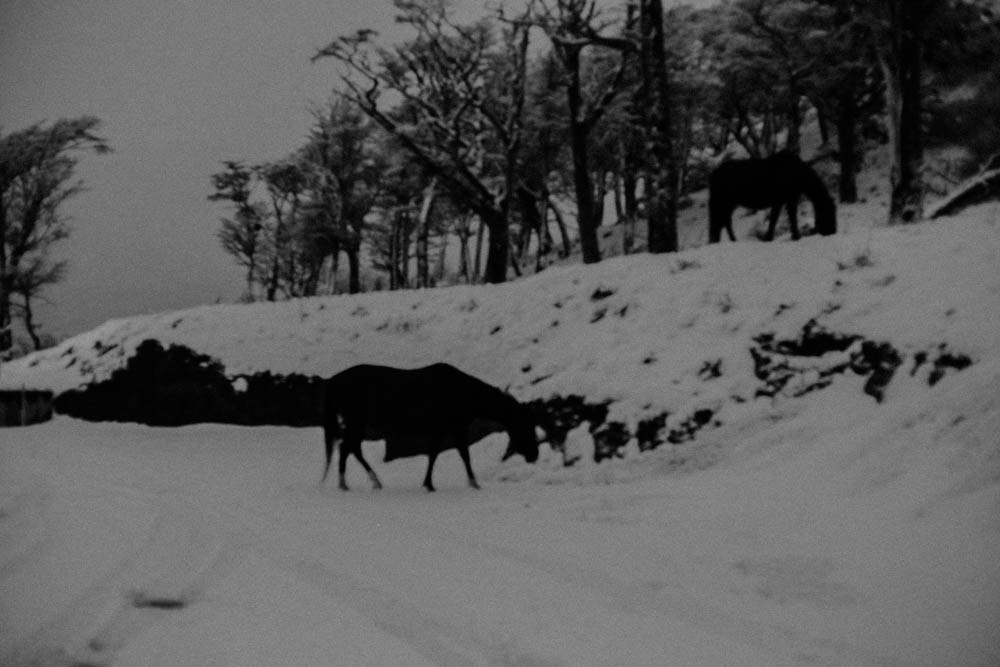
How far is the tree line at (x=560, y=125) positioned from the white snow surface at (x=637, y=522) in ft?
7.55

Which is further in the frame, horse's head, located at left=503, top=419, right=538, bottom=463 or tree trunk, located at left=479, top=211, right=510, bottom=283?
tree trunk, located at left=479, top=211, right=510, bottom=283

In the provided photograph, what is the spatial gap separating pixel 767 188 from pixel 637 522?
639 centimetres

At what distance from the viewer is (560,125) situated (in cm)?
2689

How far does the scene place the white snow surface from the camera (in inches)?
100

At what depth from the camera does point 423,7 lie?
1930 centimetres

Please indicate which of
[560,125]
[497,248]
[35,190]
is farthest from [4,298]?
[560,125]

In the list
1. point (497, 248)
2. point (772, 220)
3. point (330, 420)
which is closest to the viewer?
point (330, 420)

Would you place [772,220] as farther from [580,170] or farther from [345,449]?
[580,170]

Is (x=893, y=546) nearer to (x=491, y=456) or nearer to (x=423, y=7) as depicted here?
(x=491, y=456)

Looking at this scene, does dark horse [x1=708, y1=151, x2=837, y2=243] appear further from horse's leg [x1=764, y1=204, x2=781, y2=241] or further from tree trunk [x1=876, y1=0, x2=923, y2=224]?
tree trunk [x1=876, y1=0, x2=923, y2=224]

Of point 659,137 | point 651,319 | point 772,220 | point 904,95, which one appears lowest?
point 651,319

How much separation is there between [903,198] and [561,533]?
34.7 ft

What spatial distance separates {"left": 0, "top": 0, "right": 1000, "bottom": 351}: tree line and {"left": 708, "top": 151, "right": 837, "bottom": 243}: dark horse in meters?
1.92

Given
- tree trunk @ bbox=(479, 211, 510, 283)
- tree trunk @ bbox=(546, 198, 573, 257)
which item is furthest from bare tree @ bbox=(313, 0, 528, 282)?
tree trunk @ bbox=(546, 198, 573, 257)
